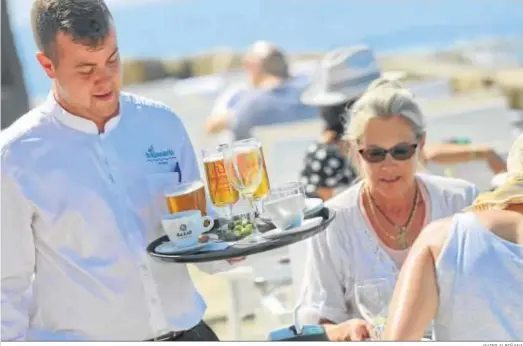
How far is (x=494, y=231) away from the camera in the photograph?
1801mm

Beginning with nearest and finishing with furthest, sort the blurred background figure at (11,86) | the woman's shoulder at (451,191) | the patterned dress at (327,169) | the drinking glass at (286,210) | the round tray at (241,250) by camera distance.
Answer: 1. the round tray at (241,250)
2. the drinking glass at (286,210)
3. the woman's shoulder at (451,191)
4. the blurred background figure at (11,86)
5. the patterned dress at (327,169)

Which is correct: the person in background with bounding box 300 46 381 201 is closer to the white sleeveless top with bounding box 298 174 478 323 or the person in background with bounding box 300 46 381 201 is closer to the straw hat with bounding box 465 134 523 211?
the white sleeveless top with bounding box 298 174 478 323

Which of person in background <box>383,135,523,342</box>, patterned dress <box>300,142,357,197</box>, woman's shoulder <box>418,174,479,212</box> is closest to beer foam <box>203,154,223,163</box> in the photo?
person in background <box>383,135,523,342</box>

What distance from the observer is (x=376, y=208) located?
2678 millimetres

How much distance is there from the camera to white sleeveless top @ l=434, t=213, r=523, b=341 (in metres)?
1.79

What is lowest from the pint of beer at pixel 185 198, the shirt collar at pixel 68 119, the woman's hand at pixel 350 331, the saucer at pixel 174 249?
the woman's hand at pixel 350 331

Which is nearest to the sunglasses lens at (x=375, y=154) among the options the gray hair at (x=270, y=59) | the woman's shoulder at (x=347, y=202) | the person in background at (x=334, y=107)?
the woman's shoulder at (x=347, y=202)

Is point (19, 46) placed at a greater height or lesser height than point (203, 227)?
greater

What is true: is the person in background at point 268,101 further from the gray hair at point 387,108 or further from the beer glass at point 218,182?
the beer glass at point 218,182

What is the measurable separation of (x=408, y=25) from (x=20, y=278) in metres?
15.5

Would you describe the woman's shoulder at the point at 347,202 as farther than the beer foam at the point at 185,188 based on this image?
Yes

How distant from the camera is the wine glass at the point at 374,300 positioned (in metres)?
2.31

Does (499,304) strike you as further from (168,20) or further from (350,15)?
(350,15)

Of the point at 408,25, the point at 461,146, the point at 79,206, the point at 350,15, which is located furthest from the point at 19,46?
the point at 350,15
